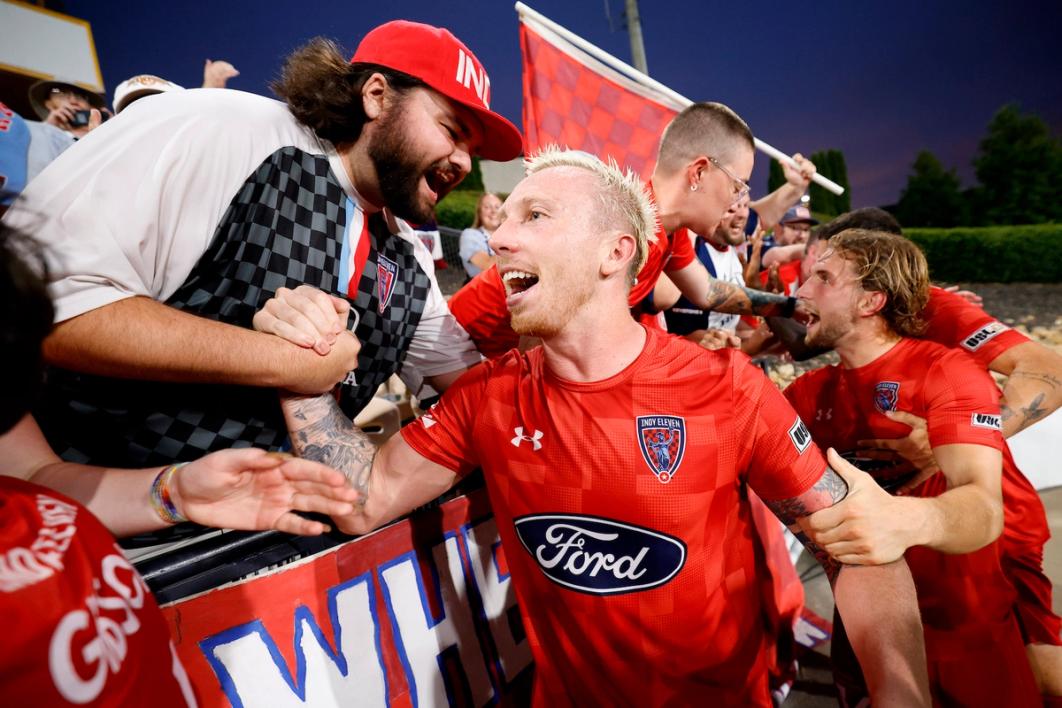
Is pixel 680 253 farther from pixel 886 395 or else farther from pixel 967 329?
pixel 886 395

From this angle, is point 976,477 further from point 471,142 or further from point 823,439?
point 471,142

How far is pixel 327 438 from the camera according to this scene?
5.75ft

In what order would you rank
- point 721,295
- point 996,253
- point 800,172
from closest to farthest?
point 721,295, point 800,172, point 996,253

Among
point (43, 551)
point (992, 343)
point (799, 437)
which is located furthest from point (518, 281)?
point (992, 343)

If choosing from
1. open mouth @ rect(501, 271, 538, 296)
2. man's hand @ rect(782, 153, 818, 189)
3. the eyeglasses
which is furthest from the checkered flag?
open mouth @ rect(501, 271, 538, 296)

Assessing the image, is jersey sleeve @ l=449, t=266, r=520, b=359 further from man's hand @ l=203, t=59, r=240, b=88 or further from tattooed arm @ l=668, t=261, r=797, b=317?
man's hand @ l=203, t=59, r=240, b=88

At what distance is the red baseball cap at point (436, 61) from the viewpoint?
2088 mm

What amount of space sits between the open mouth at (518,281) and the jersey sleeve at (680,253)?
6.93ft

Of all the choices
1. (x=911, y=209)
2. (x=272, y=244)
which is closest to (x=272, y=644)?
(x=272, y=244)

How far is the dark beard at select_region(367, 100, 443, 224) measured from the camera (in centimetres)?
207

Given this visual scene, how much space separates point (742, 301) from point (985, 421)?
6.79 feet

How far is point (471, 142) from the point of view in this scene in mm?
2334

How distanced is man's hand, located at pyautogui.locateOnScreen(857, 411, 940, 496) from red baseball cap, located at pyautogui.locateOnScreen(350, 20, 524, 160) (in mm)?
2128

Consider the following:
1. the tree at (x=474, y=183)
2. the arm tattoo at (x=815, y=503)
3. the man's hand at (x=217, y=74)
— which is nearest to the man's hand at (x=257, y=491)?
the arm tattoo at (x=815, y=503)
